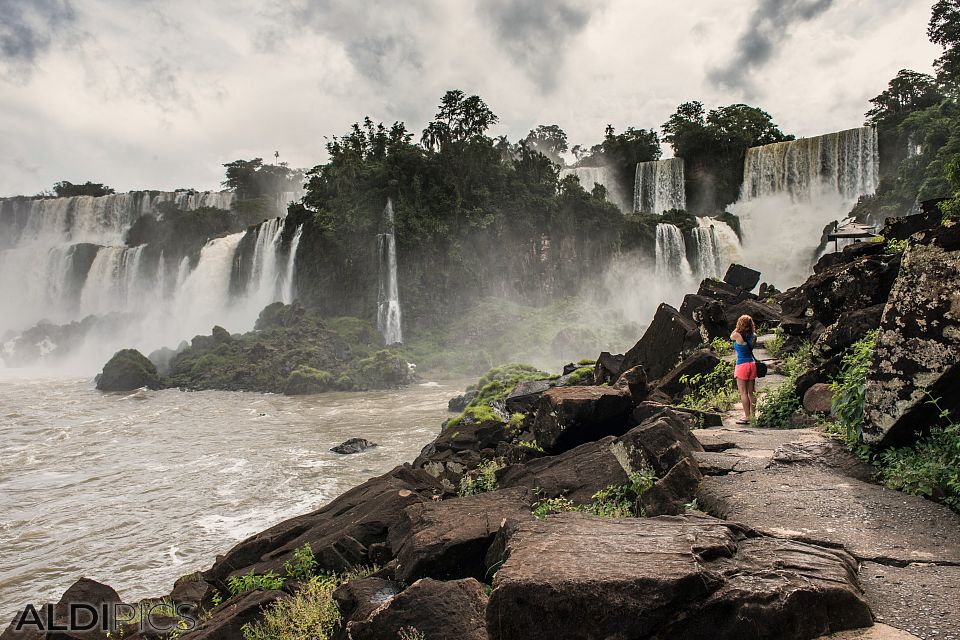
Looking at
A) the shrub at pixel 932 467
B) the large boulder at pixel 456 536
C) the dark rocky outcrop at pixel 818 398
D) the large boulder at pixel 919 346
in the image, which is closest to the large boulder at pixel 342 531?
the large boulder at pixel 456 536

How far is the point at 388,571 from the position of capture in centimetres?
459

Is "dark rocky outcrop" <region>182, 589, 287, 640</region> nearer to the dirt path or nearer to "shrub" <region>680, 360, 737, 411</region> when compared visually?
the dirt path

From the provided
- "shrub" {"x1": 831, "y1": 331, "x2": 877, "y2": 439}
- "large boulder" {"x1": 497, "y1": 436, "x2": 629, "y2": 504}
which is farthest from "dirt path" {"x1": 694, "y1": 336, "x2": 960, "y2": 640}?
"large boulder" {"x1": 497, "y1": 436, "x2": 629, "y2": 504}

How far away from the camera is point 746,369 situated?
7117mm

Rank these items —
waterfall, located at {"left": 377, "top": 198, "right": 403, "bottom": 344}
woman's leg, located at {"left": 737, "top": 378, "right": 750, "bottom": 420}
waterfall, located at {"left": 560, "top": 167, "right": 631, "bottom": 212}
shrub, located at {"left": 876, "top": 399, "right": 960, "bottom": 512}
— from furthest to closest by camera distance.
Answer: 1. waterfall, located at {"left": 560, "top": 167, "right": 631, "bottom": 212}
2. waterfall, located at {"left": 377, "top": 198, "right": 403, "bottom": 344}
3. woman's leg, located at {"left": 737, "top": 378, "right": 750, "bottom": 420}
4. shrub, located at {"left": 876, "top": 399, "right": 960, "bottom": 512}

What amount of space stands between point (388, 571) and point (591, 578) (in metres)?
2.39

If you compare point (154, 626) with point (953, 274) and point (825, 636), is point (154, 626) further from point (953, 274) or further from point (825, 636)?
point (953, 274)

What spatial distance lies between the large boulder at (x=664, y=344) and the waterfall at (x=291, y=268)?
34411 millimetres

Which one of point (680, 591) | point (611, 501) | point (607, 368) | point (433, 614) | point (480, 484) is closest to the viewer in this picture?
point (680, 591)

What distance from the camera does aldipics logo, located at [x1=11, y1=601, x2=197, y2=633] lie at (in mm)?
5172

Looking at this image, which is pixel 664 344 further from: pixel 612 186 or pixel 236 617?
pixel 612 186

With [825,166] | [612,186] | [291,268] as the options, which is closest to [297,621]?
[291,268]

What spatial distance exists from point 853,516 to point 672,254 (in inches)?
1482

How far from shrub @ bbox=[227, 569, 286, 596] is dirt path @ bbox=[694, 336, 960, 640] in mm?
3820
